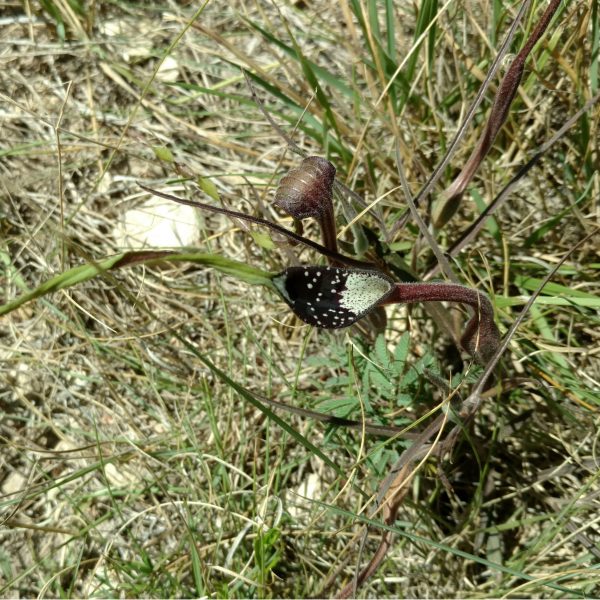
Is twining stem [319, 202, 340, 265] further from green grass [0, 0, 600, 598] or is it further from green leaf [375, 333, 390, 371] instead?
green leaf [375, 333, 390, 371]

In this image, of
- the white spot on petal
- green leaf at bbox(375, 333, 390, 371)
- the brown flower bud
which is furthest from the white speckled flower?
green leaf at bbox(375, 333, 390, 371)

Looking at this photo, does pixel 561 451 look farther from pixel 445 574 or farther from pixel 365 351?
pixel 365 351

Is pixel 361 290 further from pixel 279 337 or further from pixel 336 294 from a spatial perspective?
pixel 279 337

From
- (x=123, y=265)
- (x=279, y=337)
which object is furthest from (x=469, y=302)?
(x=279, y=337)

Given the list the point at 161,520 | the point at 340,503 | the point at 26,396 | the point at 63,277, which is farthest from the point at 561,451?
the point at 26,396

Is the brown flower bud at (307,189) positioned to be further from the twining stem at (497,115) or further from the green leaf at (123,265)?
the twining stem at (497,115)

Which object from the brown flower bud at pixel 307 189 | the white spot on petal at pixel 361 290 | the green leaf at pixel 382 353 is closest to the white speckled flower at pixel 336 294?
the white spot on petal at pixel 361 290
